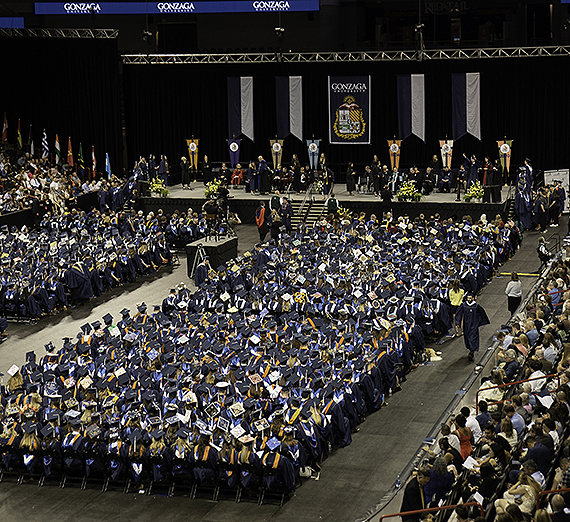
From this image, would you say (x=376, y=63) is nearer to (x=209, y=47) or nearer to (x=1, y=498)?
(x=209, y=47)

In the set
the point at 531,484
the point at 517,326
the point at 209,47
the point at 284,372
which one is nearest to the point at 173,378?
the point at 284,372

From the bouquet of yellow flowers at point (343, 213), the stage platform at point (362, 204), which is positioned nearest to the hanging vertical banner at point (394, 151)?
the stage platform at point (362, 204)

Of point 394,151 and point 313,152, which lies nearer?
point 394,151

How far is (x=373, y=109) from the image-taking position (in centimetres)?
3562

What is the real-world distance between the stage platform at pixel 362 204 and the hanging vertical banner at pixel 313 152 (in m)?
1.51

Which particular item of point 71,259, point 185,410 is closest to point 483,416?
point 185,410

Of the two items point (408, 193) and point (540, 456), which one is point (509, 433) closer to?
point (540, 456)

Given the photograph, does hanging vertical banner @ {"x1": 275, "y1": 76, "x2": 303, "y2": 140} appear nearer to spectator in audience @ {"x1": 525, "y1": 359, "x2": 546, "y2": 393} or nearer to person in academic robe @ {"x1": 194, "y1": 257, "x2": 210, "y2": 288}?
person in academic robe @ {"x1": 194, "y1": 257, "x2": 210, "y2": 288}

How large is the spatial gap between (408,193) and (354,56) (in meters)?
6.58

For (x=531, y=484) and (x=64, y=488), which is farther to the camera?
(x=64, y=488)

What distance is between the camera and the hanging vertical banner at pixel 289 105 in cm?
3622

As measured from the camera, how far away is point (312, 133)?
1446 inches

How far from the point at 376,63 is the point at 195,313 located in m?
18.3

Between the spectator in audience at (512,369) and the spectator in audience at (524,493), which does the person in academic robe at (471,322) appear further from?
the spectator in audience at (524,493)
